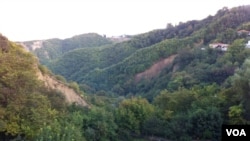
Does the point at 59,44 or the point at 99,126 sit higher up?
the point at 59,44

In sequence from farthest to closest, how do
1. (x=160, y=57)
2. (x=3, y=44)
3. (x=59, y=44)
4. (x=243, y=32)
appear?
1. (x=59, y=44)
2. (x=160, y=57)
3. (x=243, y=32)
4. (x=3, y=44)

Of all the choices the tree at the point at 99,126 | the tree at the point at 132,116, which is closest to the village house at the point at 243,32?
the tree at the point at 132,116

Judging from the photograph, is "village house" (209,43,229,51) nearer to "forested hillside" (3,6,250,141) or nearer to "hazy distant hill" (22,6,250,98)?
"forested hillside" (3,6,250,141)

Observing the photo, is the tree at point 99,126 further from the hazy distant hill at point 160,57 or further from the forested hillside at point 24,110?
the hazy distant hill at point 160,57

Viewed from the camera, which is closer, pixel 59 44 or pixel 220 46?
pixel 220 46

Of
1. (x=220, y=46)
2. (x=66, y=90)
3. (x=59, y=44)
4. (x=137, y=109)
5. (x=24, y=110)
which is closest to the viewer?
(x=24, y=110)

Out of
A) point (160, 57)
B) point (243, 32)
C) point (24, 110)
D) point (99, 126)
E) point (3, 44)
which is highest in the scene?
point (243, 32)

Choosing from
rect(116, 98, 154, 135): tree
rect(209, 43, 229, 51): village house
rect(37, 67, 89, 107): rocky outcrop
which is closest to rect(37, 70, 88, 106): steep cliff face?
rect(37, 67, 89, 107): rocky outcrop

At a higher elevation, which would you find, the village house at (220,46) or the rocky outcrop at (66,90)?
the village house at (220,46)

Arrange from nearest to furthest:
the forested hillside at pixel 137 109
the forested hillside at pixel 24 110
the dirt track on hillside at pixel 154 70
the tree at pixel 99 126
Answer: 1. the forested hillside at pixel 24 110
2. the forested hillside at pixel 137 109
3. the tree at pixel 99 126
4. the dirt track on hillside at pixel 154 70

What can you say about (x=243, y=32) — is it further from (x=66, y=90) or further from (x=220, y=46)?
(x=66, y=90)

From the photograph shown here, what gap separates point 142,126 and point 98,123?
17.0ft

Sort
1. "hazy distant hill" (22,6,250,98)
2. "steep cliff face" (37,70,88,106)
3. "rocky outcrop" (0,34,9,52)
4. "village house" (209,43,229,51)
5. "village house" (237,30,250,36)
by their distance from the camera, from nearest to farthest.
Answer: "rocky outcrop" (0,34,9,52)
"steep cliff face" (37,70,88,106)
"village house" (209,43,229,51)
"village house" (237,30,250,36)
"hazy distant hill" (22,6,250,98)

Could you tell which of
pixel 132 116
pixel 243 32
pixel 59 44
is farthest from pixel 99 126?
pixel 59 44
